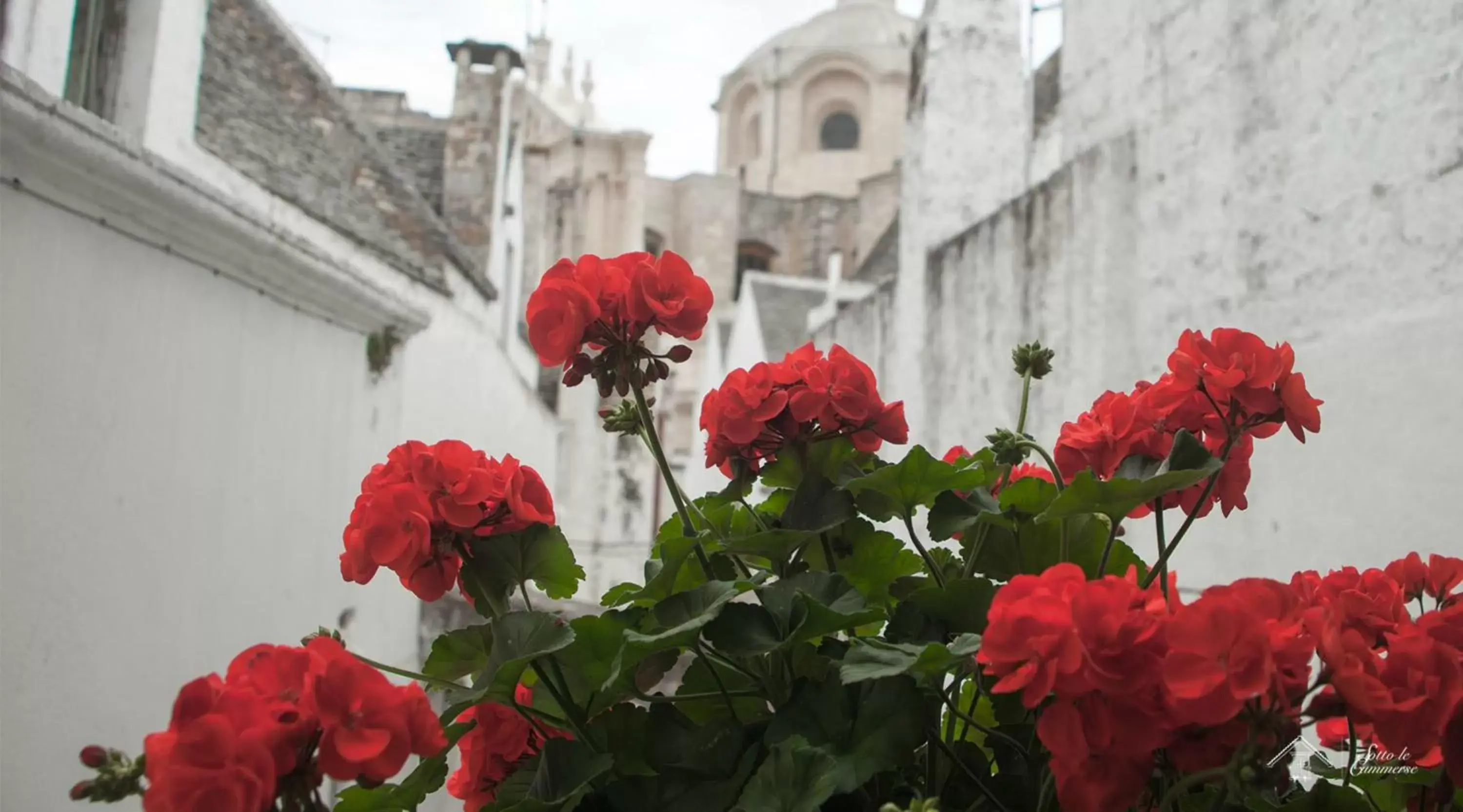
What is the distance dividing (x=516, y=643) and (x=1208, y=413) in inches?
32.0

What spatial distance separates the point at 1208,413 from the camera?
1.23m

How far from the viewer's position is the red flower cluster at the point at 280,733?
0.79m

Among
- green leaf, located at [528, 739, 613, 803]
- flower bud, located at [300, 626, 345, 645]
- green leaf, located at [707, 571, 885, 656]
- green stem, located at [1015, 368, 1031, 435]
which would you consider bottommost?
green leaf, located at [528, 739, 613, 803]

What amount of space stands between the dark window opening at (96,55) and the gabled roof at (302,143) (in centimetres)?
81

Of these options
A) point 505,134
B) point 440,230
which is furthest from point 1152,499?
point 505,134

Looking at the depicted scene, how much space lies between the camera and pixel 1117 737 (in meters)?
0.87

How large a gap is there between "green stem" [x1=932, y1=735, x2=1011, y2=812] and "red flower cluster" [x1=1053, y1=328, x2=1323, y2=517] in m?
0.37

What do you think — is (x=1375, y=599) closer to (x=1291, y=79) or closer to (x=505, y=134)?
(x=1291, y=79)

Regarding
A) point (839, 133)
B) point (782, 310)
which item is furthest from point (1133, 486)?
point (839, 133)

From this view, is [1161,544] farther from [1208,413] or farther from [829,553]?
[829,553]

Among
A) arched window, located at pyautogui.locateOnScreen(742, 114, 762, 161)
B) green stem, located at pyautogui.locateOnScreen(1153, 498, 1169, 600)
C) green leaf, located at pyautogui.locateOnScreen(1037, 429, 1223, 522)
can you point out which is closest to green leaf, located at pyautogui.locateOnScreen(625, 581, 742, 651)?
green leaf, located at pyautogui.locateOnScreen(1037, 429, 1223, 522)

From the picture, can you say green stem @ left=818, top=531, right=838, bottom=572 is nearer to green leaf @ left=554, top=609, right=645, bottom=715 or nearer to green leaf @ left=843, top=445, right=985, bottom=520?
green leaf @ left=843, top=445, right=985, bottom=520

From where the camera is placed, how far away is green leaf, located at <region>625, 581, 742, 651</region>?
1.06 meters

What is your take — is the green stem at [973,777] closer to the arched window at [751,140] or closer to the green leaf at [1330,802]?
the green leaf at [1330,802]
